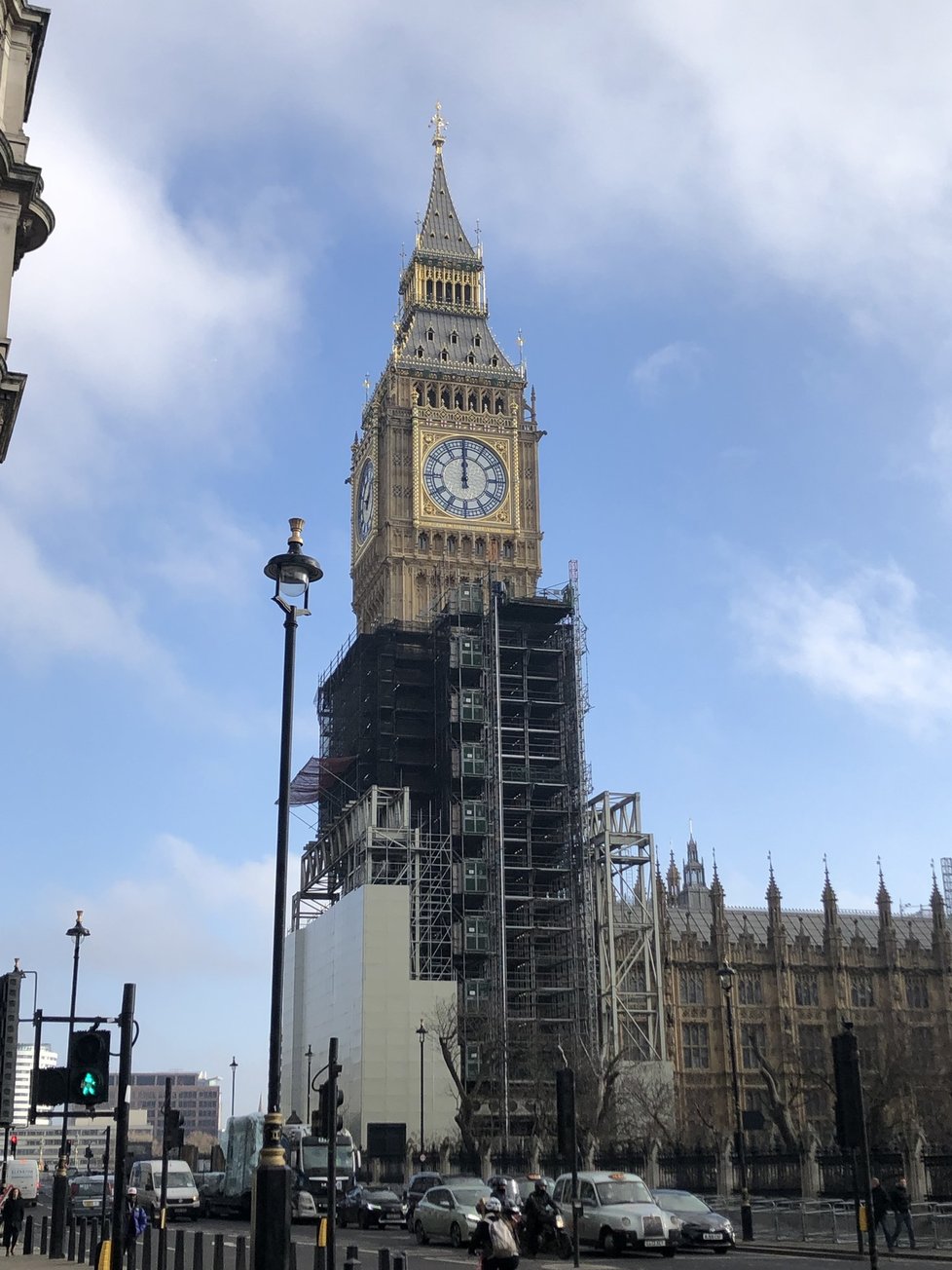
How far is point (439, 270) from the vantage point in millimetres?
112875

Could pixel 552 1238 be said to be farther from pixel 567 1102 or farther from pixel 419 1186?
pixel 419 1186

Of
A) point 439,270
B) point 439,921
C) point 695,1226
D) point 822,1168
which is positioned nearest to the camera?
point 695,1226

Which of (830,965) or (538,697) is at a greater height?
(538,697)

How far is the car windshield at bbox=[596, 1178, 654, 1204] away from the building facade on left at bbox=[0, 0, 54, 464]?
20.9 metres

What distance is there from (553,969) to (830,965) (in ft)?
117

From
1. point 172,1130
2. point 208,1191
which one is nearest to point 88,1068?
point 172,1130

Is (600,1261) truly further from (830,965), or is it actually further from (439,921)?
(830,965)

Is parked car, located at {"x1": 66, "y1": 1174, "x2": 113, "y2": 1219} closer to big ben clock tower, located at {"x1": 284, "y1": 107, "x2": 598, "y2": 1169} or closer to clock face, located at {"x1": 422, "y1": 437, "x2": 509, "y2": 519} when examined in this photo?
big ben clock tower, located at {"x1": 284, "y1": 107, "x2": 598, "y2": 1169}

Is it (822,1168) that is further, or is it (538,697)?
(538,697)

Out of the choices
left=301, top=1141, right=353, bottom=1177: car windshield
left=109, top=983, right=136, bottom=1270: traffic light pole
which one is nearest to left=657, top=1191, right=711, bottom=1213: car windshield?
left=301, top=1141, right=353, bottom=1177: car windshield

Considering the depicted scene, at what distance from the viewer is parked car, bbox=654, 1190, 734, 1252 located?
32.7 metres

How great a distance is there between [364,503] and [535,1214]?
82.0 metres

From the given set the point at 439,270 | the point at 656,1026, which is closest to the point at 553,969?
the point at 656,1026

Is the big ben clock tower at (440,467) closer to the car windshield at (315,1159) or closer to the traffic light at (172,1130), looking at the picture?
the car windshield at (315,1159)
